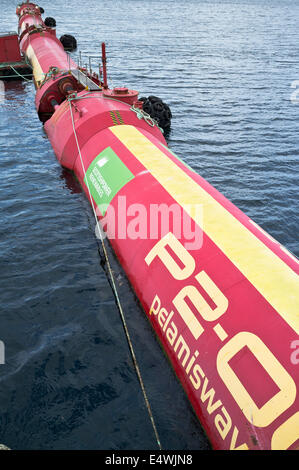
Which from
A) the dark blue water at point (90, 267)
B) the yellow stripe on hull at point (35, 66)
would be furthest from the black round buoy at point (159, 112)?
the yellow stripe on hull at point (35, 66)

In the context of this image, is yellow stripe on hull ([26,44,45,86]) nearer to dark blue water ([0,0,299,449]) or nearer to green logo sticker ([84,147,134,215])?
dark blue water ([0,0,299,449])

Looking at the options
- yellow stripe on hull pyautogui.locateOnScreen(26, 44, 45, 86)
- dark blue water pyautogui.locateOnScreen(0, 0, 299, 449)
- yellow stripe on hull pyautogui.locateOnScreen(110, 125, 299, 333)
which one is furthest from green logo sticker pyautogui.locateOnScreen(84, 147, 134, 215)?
yellow stripe on hull pyautogui.locateOnScreen(26, 44, 45, 86)

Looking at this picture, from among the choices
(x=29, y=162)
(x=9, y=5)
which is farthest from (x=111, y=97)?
(x=9, y=5)

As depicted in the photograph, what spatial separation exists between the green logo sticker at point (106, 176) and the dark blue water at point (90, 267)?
5.10 feet

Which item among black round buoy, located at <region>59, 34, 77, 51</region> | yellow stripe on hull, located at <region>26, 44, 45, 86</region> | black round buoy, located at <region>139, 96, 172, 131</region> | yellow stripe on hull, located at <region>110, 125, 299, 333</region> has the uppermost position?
yellow stripe on hull, located at <region>110, 125, 299, 333</region>

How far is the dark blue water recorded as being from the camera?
7391mm

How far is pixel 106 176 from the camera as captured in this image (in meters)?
12.0

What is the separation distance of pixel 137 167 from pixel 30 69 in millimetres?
28048

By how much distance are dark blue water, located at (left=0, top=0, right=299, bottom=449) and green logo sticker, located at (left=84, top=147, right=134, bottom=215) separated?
155 centimetres

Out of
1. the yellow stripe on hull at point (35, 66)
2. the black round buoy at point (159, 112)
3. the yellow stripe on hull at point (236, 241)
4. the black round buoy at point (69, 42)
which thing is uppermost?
the yellow stripe on hull at point (236, 241)

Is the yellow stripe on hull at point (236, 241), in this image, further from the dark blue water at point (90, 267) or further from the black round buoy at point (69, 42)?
the black round buoy at point (69, 42)

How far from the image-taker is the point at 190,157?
19844 mm

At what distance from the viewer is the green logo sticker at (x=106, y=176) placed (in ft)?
37.3

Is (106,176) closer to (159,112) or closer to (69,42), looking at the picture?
(159,112)
